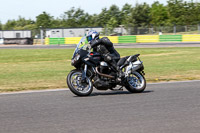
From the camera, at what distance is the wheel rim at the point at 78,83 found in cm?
840

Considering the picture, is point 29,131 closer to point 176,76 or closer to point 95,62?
point 95,62

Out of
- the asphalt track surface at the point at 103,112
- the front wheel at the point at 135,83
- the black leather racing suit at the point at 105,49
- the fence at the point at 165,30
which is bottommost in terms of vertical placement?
the asphalt track surface at the point at 103,112

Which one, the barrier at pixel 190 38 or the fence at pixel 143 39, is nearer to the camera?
the barrier at pixel 190 38

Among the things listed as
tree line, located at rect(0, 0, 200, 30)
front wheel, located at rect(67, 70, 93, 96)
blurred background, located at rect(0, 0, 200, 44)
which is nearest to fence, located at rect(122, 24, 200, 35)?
blurred background, located at rect(0, 0, 200, 44)

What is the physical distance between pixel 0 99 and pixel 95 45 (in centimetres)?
240

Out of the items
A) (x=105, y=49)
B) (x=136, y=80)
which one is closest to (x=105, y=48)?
(x=105, y=49)

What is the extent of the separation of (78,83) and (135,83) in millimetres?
1472

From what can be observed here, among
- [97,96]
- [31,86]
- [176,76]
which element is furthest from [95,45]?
[176,76]

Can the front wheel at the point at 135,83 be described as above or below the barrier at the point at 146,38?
below

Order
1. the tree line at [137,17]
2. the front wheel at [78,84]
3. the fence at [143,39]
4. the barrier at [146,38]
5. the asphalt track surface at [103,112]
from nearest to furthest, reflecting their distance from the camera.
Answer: the asphalt track surface at [103,112], the front wheel at [78,84], the fence at [143,39], the barrier at [146,38], the tree line at [137,17]

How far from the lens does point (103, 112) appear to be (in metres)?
6.46

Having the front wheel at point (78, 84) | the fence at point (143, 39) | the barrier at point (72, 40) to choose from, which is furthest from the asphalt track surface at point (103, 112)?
the barrier at point (72, 40)

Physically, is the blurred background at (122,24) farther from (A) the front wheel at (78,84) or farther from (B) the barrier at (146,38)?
(A) the front wheel at (78,84)

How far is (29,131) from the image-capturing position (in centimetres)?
516
